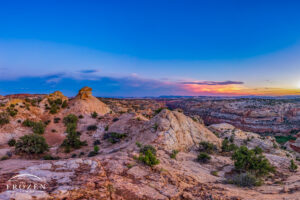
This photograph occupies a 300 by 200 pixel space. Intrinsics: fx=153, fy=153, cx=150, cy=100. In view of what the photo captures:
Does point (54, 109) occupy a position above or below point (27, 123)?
above

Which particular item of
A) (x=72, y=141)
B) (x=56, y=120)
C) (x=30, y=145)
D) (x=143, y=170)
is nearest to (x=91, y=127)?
(x=72, y=141)

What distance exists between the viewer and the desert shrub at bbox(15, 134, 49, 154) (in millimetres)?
13859

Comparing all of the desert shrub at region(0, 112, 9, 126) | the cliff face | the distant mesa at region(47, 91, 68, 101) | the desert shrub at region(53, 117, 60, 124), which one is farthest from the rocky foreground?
the cliff face

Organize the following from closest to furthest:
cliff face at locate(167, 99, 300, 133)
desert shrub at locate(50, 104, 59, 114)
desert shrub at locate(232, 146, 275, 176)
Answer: desert shrub at locate(232, 146, 275, 176) < desert shrub at locate(50, 104, 59, 114) < cliff face at locate(167, 99, 300, 133)

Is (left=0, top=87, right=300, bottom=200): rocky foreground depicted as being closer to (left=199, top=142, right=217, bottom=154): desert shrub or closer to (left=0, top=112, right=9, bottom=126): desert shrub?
(left=0, top=112, right=9, bottom=126): desert shrub

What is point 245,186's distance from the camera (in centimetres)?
798

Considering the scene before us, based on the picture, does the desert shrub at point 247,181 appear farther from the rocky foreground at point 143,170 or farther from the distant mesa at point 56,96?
the distant mesa at point 56,96

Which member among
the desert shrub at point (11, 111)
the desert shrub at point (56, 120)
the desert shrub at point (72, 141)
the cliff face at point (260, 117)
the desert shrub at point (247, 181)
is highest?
the desert shrub at point (11, 111)

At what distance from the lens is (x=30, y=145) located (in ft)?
46.4

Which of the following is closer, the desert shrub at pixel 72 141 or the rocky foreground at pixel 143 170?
the rocky foreground at pixel 143 170

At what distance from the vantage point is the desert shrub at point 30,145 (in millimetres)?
13859

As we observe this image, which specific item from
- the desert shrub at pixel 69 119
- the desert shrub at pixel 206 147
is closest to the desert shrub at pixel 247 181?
the desert shrub at pixel 206 147

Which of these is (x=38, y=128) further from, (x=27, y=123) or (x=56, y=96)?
(x=56, y=96)

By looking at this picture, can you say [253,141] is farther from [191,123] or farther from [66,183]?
[66,183]
